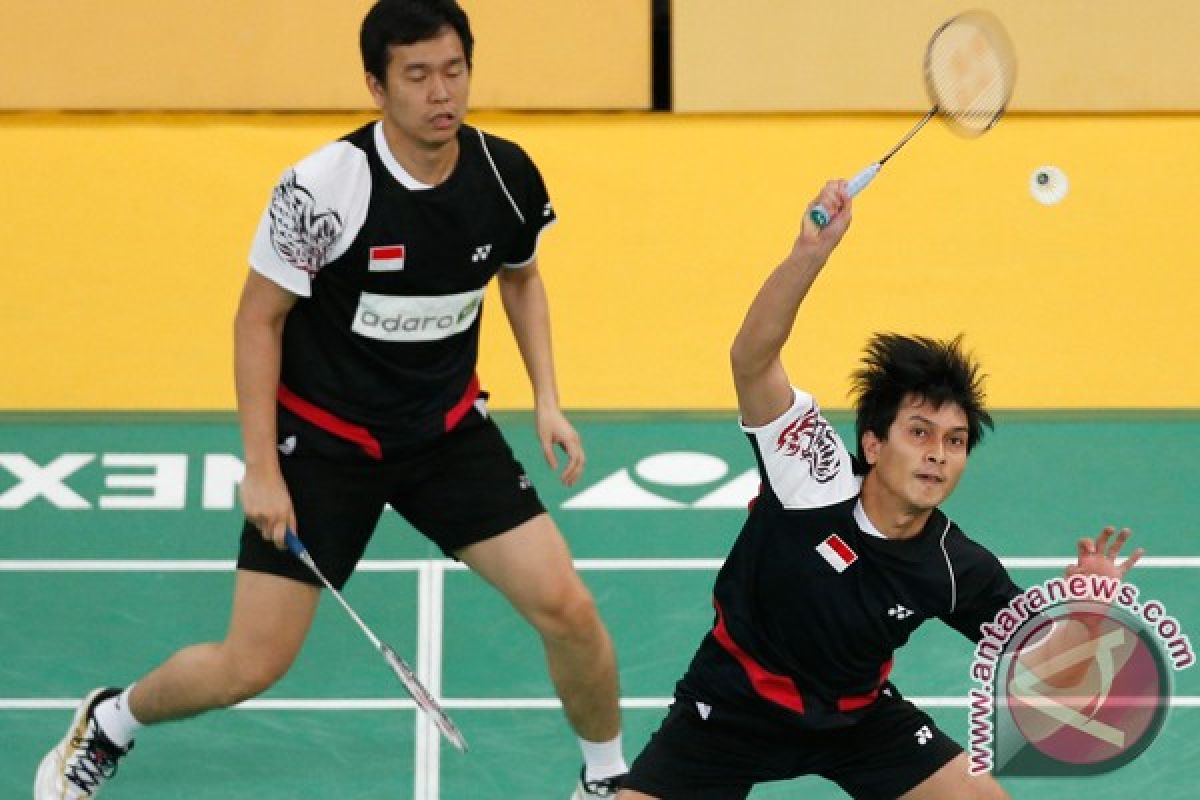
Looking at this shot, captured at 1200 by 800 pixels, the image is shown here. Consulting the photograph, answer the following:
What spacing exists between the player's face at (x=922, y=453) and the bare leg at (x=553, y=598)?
78 centimetres

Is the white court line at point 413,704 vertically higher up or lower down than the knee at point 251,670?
lower down

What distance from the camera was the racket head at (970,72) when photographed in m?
4.86

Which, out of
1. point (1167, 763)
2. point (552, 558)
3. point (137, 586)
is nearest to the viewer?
point (552, 558)

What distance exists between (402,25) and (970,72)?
1.30 meters

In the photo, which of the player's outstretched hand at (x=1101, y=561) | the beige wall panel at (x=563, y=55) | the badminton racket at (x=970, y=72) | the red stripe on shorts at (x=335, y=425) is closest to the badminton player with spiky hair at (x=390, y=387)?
the red stripe on shorts at (x=335, y=425)

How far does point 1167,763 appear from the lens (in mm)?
5242

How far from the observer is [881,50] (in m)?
7.57

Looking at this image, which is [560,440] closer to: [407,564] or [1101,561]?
[1101,561]

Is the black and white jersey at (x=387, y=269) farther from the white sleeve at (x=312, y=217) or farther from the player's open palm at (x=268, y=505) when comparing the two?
the player's open palm at (x=268, y=505)

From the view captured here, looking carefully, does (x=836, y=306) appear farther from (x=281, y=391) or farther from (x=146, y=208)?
(x=281, y=391)

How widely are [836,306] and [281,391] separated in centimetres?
284

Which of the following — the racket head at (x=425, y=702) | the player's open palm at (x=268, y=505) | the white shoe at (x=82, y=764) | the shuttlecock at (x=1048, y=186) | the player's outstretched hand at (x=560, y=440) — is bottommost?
the white shoe at (x=82, y=764)

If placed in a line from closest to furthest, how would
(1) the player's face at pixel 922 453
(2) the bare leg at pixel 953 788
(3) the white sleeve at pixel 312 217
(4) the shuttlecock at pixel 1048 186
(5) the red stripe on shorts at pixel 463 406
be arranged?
(1) the player's face at pixel 922 453 → (2) the bare leg at pixel 953 788 → (3) the white sleeve at pixel 312 217 → (5) the red stripe on shorts at pixel 463 406 → (4) the shuttlecock at pixel 1048 186

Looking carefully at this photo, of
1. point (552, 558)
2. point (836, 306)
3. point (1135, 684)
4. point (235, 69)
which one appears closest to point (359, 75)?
point (235, 69)
